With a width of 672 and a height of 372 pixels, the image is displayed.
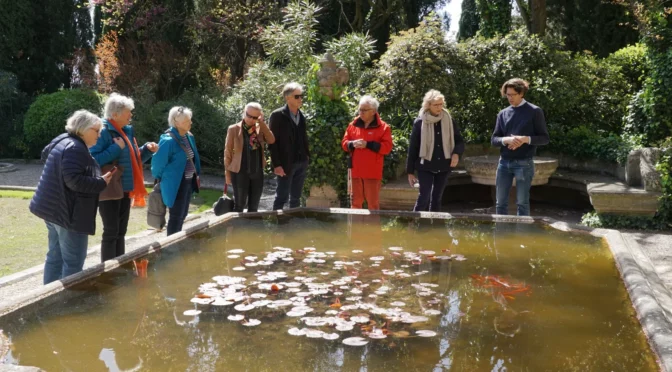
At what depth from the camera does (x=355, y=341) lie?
3217mm

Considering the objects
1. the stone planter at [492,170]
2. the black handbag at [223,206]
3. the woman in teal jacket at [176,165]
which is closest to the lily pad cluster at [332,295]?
the woman in teal jacket at [176,165]

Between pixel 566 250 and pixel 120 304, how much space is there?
302 centimetres

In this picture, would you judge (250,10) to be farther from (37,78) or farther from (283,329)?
(283,329)

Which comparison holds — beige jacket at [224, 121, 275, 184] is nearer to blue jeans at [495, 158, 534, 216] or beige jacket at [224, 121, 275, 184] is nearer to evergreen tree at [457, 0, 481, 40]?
blue jeans at [495, 158, 534, 216]

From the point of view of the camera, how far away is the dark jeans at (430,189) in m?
7.28

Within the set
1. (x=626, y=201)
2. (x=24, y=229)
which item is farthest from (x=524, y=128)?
(x=24, y=229)

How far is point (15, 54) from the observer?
20.2 m

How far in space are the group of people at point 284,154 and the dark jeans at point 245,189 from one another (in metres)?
0.01

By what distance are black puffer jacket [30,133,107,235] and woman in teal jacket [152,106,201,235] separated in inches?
57.9

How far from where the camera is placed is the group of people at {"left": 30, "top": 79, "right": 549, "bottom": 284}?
5.60m

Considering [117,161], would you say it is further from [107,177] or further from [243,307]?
[243,307]

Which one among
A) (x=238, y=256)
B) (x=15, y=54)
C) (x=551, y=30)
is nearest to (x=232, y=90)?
(x=15, y=54)

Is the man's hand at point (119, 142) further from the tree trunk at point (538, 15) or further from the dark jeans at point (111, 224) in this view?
the tree trunk at point (538, 15)

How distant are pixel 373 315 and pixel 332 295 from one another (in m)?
0.40
